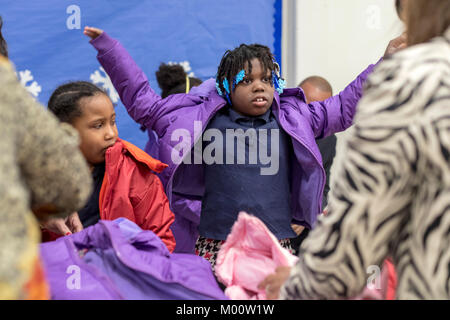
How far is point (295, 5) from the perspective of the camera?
423 cm

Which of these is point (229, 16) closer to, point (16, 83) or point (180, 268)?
point (180, 268)

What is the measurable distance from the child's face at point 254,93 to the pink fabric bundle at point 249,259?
0.93 m

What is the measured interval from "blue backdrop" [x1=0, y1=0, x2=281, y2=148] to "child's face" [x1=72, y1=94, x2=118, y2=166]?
132cm

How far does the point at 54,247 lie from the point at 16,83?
751 mm

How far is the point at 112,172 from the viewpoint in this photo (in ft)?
7.44

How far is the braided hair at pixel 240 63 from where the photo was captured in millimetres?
2590

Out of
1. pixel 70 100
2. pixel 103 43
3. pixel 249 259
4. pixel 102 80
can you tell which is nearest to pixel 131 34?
pixel 102 80

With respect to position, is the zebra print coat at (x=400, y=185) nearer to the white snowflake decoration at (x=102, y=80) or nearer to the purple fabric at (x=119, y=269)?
the purple fabric at (x=119, y=269)

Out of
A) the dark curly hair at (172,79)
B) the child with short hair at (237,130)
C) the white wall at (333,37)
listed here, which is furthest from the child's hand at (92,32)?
the white wall at (333,37)

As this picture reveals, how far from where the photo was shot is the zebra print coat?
993 mm

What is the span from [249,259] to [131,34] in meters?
2.55

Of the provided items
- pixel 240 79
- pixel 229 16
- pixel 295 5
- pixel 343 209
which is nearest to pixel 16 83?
pixel 343 209

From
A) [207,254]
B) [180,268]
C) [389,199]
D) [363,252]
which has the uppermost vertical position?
[389,199]

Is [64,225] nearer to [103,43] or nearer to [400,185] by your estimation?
[103,43]
